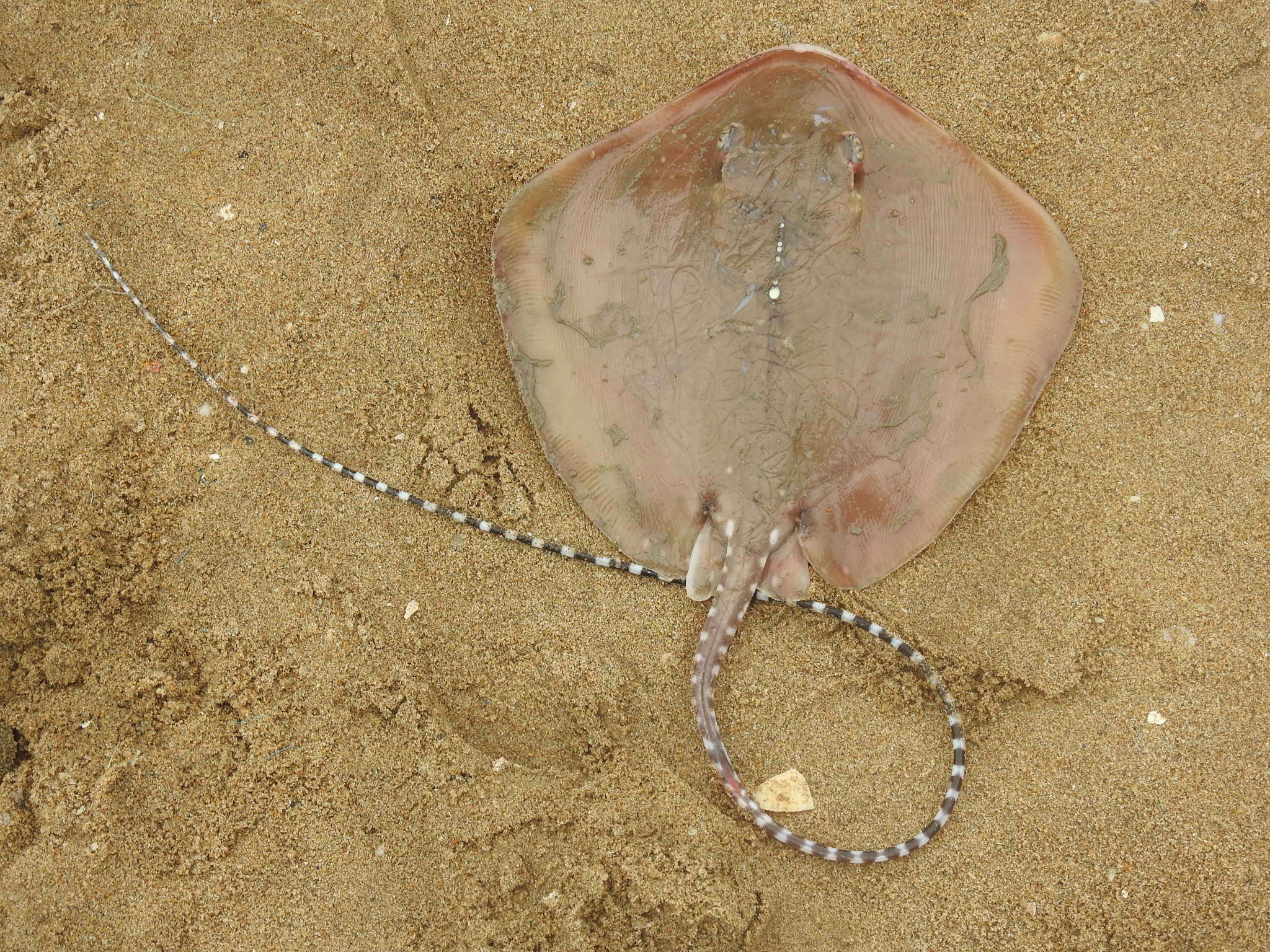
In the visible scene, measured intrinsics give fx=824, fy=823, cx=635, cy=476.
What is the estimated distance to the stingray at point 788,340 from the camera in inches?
126

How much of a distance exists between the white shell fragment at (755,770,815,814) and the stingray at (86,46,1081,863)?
0.30 ft

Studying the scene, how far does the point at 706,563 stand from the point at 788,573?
34 centimetres

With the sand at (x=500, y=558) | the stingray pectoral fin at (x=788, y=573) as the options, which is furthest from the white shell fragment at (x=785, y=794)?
the stingray pectoral fin at (x=788, y=573)

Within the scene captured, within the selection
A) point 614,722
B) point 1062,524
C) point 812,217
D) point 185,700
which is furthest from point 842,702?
point 185,700

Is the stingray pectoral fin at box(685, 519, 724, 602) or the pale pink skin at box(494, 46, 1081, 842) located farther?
the stingray pectoral fin at box(685, 519, 724, 602)

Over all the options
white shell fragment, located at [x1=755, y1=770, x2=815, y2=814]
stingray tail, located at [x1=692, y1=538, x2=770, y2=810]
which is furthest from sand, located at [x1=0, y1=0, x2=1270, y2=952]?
stingray tail, located at [x1=692, y1=538, x2=770, y2=810]

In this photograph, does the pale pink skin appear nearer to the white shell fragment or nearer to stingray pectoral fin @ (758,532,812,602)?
stingray pectoral fin @ (758,532,812,602)

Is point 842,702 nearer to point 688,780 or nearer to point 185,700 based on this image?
point 688,780

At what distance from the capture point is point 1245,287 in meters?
3.65

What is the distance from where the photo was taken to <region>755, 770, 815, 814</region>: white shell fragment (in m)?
3.44

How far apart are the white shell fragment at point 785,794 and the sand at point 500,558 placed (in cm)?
5

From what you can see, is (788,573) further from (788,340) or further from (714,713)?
(788,340)

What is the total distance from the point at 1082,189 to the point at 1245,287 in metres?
0.82

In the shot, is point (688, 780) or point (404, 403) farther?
point (404, 403)
